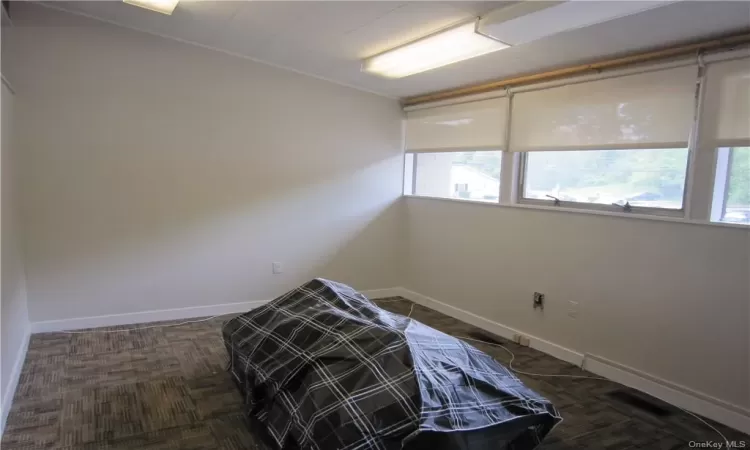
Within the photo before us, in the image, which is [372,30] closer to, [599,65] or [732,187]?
[599,65]

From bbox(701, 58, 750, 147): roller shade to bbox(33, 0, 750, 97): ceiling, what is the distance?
215mm

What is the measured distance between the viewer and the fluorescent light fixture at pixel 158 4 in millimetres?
3215

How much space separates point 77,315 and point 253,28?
8.76 feet

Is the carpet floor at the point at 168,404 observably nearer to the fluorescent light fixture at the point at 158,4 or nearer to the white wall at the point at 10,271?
the white wall at the point at 10,271

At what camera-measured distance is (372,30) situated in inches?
128

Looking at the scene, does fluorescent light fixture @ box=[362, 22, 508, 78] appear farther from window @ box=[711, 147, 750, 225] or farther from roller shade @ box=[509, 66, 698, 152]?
window @ box=[711, 147, 750, 225]

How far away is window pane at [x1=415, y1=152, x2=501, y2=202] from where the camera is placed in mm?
4445

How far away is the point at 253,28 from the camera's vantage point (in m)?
3.63

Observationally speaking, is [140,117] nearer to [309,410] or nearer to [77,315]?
[77,315]

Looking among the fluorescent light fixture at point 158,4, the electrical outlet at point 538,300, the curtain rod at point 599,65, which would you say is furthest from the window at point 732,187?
the fluorescent light fixture at point 158,4

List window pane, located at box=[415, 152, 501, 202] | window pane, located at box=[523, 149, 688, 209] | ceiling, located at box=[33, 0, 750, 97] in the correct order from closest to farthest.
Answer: ceiling, located at box=[33, 0, 750, 97] → window pane, located at box=[523, 149, 688, 209] → window pane, located at box=[415, 152, 501, 202]

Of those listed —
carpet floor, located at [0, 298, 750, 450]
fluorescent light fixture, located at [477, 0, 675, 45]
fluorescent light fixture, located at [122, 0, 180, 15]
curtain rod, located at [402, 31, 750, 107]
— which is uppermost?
fluorescent light fixture, located at [122, 0, 180, 15]

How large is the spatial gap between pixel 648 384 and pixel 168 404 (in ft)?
9.56

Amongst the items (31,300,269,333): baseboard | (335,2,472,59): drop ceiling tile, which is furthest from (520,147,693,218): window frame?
(31,300,269,333): baseboard
